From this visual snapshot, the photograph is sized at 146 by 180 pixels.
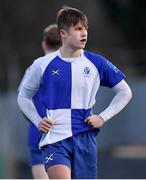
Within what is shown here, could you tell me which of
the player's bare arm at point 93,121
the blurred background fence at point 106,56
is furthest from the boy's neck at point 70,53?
the blurred background fence at point 106,56

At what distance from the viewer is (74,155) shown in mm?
9078

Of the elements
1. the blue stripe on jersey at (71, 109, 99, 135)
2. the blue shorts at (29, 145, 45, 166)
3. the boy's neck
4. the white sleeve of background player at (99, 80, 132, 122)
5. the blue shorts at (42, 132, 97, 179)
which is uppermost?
the boy's neck

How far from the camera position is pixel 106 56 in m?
25.7

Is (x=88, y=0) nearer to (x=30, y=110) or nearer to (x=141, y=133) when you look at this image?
(x=141, y=133)

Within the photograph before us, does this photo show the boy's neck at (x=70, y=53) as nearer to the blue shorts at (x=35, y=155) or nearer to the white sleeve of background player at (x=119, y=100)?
the white sleeve of background player at (x=119, y=100)

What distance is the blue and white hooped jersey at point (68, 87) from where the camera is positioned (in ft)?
29.7

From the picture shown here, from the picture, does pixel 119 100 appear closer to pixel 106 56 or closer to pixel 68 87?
pixel 68 87

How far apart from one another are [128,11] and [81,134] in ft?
72.1

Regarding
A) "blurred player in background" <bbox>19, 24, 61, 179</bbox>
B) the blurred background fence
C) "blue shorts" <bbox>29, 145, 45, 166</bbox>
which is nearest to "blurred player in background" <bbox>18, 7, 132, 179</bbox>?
"blurred player in background" <bbox>19, 24, 61, 179</bbox>

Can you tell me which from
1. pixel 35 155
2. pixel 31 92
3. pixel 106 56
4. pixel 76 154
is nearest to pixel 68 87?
pixel 31 92

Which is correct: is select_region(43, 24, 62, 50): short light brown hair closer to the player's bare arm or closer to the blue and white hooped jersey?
the blue and white hooped jersey

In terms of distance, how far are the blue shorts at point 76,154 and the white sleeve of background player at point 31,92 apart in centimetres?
32

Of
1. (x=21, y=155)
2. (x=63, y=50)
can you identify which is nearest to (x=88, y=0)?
(x=21, y=155)

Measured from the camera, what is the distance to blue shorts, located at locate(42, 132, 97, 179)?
355 inches
